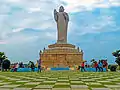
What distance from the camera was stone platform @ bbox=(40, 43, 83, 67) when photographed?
6481 cm

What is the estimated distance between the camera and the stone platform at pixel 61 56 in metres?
64.8

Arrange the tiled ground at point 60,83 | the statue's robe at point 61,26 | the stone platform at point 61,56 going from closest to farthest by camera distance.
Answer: the tiled ground at point 60,83
the stone platform at point 61,56
the statue's robe at point 61,26

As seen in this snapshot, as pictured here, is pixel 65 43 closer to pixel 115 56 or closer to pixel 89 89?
pixel 115 56

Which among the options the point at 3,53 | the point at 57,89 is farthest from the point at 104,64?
the point at 3,53

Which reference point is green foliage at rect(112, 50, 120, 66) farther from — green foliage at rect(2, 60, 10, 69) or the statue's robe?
green foliage at rect(2, 60, 10, 69)

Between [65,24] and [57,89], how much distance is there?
2412 inches

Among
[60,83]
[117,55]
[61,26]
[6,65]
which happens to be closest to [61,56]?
[61,26]

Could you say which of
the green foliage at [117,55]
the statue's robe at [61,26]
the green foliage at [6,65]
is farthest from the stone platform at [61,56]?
the green foliage at [6,65]

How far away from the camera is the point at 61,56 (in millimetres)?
65062

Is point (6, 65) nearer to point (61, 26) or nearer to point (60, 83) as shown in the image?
point (61, 26)

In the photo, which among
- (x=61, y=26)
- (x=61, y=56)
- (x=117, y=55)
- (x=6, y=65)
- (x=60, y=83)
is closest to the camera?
(x=60, y=83)

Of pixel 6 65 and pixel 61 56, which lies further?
pixel 61 56

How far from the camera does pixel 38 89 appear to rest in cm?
1045

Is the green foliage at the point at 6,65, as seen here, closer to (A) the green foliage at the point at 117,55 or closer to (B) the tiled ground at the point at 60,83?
(A) the green foliage at the point at 117,55
